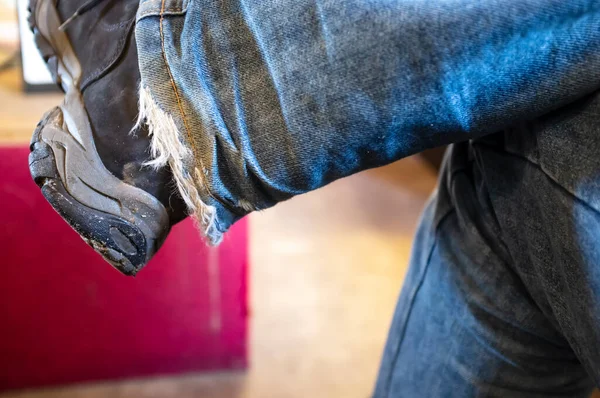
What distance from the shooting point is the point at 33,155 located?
415mm

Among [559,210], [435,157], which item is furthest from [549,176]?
[435,157]

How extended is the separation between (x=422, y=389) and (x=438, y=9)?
43cm

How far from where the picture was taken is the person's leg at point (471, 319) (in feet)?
1.59

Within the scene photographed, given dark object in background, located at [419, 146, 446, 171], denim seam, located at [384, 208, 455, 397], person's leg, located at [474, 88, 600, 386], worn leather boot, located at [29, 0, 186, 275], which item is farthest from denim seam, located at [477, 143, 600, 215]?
dark object in background, located at [419, 146, 446, 171]

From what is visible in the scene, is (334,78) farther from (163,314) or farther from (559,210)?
(163,314)

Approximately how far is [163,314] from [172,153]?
23.4 inches

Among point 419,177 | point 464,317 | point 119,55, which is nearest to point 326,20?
point 119,55

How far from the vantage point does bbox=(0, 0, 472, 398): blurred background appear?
82 cm

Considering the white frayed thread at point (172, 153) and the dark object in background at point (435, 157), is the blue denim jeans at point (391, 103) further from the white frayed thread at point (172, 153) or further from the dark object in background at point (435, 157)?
the dark object in background at point (435, 157)

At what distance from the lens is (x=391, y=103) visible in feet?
1.11

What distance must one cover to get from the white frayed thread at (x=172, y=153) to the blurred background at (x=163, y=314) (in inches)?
18.1

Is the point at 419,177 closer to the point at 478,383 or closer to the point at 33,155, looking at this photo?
the point at 478,383

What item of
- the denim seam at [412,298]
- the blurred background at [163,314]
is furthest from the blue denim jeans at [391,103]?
the blurred background at [163,314]

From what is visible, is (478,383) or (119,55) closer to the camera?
(119,55)
